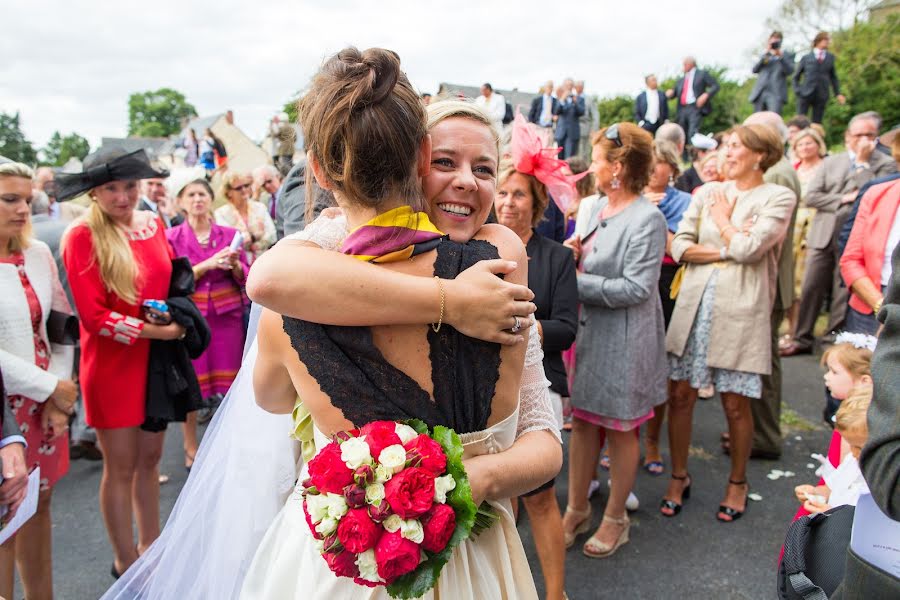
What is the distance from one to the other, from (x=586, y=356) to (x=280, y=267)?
8.15 feet

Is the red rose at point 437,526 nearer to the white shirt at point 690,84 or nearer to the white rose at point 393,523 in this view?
the white rose at point 393,523

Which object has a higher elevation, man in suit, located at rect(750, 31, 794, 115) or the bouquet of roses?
man in suit, located at rect(750, 31, 794, 115)

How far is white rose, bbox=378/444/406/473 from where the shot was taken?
3.82 feet

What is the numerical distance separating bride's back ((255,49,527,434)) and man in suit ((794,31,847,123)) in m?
12.8

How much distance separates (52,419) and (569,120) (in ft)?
48.1

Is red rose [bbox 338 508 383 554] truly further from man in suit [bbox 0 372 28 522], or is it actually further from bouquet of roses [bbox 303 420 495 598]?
man in suit [bbox 0 372 28 522]

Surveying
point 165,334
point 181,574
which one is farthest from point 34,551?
point 181,574

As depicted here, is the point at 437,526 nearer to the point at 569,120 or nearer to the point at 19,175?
the point at 19,175

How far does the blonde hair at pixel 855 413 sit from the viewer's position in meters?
2.29

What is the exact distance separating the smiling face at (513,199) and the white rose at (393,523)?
2072 mm

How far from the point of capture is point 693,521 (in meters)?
3.73

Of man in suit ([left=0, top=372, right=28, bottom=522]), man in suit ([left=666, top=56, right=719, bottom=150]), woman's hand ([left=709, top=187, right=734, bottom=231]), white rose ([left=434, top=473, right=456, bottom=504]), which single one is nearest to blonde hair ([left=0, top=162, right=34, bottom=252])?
man in suit ([left=0, top=372, right=28, bottom=522])

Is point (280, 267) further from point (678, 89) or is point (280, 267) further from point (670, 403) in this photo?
point (678, 89)

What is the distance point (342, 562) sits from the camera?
120cm
